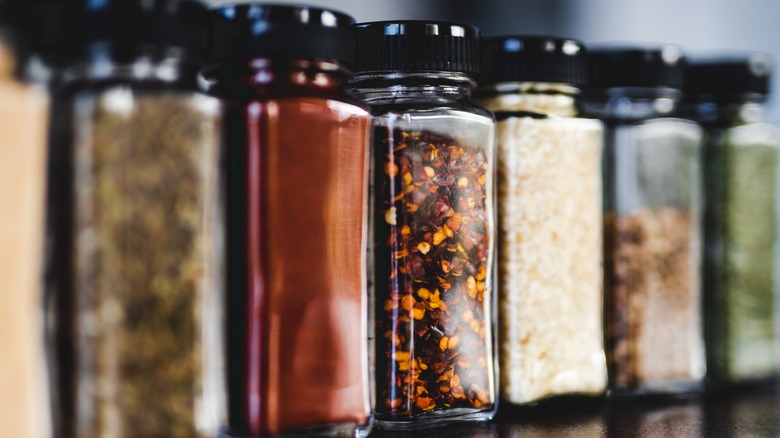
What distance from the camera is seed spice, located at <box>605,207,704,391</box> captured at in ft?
2.73

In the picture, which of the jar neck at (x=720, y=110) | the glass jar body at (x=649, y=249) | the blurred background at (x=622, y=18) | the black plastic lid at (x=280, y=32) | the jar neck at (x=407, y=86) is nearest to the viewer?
the black plastic lid at (x=280, y=32)

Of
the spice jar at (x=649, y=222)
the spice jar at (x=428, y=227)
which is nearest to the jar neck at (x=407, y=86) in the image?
the spice jar at (x=428, y=227)

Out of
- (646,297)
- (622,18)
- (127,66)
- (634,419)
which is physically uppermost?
(622,18)

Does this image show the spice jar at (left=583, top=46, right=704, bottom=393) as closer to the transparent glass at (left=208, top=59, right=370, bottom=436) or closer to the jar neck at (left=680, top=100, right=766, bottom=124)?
the jar neck at (left=680, top=100, right=766, bottom=124)

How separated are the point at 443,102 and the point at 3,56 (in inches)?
14.1

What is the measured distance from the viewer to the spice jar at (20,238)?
0.52 m

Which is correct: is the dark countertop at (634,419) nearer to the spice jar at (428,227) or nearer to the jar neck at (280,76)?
the spice jar at (428,227)

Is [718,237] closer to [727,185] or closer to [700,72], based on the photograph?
[727,185]

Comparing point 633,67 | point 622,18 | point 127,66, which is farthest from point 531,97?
point 622,18

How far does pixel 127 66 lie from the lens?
56cm

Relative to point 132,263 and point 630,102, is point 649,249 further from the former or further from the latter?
point 132,263

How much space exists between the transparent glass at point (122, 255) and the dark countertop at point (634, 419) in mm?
222

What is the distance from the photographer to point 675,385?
0.85 m

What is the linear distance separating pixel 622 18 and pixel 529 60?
0.51 meters
